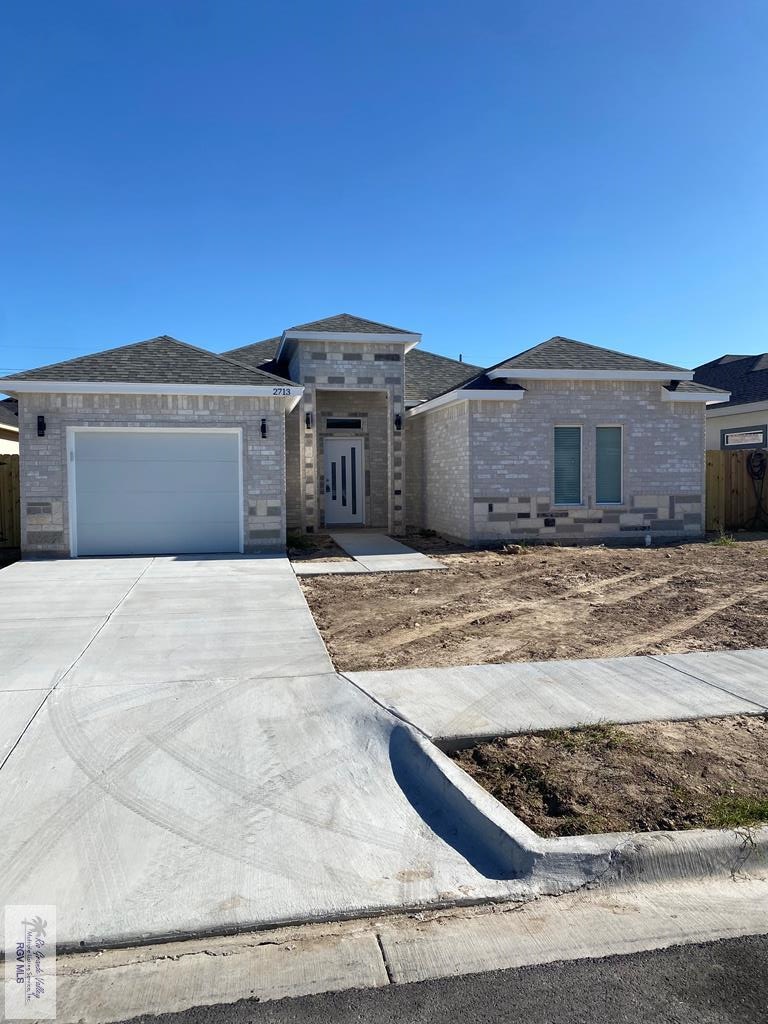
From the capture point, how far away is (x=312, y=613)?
868cm

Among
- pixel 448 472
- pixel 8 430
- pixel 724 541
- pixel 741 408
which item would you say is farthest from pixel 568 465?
pixel 8 430

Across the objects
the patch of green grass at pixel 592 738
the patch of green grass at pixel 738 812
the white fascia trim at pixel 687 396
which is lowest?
the patch of green grass at pixel 738 812

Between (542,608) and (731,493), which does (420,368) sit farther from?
(542,608)

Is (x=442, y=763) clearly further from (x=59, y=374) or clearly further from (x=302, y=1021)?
(x=59, y=374)

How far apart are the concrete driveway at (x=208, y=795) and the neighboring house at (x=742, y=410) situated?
58.1ft

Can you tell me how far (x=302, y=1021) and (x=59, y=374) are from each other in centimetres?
1270

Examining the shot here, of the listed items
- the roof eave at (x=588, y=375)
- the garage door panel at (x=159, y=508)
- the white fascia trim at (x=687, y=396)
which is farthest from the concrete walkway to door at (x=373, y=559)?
the white fascia trim at (x=687, y=396)

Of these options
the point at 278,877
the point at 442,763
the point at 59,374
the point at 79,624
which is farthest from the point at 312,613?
the point at 59,374

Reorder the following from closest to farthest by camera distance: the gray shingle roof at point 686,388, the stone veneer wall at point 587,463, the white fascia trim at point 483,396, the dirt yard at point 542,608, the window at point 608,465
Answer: the dirt yard at point 542,608, the white fascia trim at point 483,396, the stone veneer wall at point 587,463, the window at point 608,465, the gray shingle roof at point 686,388

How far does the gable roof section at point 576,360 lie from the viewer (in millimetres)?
15012

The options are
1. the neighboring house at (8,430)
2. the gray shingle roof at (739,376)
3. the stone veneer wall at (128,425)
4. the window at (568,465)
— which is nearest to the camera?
the stone veneer wall at (128,425)

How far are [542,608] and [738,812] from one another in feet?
17.3

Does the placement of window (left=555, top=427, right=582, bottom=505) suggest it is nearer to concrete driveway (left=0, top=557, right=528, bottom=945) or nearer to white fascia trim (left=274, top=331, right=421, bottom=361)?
white fascia trim (left=274, top=331, right=421, bottom=361)

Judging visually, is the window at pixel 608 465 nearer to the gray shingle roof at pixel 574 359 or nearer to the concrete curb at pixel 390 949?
the gray shingle roof at pixel 574 359
